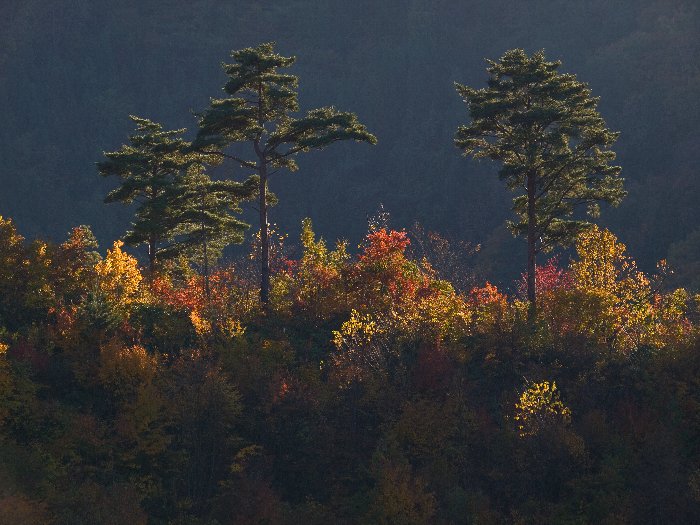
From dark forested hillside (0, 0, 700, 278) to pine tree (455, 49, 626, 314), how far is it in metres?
67.5

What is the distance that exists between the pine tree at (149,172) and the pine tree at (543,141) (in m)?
12.5

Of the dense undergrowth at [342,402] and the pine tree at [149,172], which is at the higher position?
the pine tree at [149,172]

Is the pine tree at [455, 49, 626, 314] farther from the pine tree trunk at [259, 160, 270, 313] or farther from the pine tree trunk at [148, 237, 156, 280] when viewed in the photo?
the pine tree trunk at [148, 237, 156, 280]

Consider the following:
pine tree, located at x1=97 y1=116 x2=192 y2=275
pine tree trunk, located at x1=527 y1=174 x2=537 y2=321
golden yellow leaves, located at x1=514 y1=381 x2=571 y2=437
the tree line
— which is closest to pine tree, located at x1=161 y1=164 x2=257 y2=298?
the tree line

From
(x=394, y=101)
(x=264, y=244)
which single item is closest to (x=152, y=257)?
(x=264, y=244)

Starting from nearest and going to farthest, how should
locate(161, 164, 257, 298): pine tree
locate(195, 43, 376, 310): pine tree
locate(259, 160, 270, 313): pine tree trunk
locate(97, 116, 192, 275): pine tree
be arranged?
locate(195, 43, 376, 310): pine tree
locate(259, 160, 270, 313): pine tree trunk
locate(161, 164, 257, 298): pine tree
locate(97, 116, 192, 275): pine tree

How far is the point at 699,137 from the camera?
413 feet

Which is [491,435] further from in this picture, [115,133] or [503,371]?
[115,133]

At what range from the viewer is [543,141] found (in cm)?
3956

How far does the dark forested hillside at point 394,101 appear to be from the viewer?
128m

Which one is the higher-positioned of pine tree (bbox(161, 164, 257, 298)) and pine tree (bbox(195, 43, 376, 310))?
pine tree (bbox(195, 43, 376, 310))

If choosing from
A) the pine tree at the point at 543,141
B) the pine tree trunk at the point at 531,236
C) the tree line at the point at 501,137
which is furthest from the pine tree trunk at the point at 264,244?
the pine tree trunk at the point at 531,236

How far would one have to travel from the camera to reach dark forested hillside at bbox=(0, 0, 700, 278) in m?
128

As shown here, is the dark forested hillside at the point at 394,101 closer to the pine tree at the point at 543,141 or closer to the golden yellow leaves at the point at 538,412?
the pine tree at the point at 543,141
